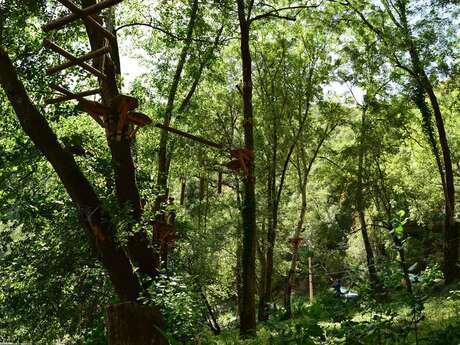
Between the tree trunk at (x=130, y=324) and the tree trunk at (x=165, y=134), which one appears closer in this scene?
the tree trunk at (x=130, y=324)

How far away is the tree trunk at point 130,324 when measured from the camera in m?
5.59

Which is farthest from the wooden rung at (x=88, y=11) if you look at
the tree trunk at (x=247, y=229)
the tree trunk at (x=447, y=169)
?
the tree trunk at (x=447, y=169)

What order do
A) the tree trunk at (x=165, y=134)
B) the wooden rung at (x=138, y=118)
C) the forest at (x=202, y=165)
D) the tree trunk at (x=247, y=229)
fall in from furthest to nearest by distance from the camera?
the tree trunk at (x=247, y=229) < the tree trunk at (x=165, y=134) < the wooden rung at (x=138, y=118) < the forest at (x=202, y=165)

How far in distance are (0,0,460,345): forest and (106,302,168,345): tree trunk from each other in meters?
0.02

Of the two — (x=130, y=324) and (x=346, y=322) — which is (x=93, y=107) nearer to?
(x=130, y=324)

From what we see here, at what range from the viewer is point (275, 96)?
1767 centimetres

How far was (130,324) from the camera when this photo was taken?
18.4ft

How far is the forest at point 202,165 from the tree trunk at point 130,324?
0.06ft

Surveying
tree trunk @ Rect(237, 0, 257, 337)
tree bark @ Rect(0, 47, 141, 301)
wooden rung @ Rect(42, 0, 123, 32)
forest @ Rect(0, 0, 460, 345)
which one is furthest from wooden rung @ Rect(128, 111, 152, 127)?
tree trunk @ Rect(237, 0, 257, 337)

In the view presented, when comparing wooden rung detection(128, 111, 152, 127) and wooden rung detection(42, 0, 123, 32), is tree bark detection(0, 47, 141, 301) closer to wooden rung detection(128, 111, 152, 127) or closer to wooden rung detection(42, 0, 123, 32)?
wooden rung detection(42, 0, 123, 32)

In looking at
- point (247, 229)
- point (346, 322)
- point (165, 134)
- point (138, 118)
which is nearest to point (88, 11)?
point (138, 118)

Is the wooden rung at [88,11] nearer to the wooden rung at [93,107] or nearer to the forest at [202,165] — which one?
the forest at [202,165]

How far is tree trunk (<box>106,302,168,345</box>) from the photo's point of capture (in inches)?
220

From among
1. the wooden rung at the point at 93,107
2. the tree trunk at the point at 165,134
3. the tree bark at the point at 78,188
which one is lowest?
the tree bark at the point at 78,188
